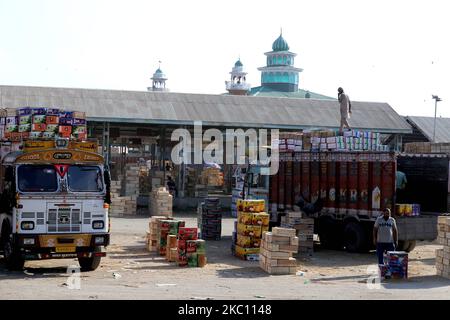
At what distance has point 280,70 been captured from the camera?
102 m

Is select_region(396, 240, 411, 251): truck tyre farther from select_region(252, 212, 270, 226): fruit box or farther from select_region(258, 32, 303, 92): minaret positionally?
select_region(258, 32, 303, 92): minaret

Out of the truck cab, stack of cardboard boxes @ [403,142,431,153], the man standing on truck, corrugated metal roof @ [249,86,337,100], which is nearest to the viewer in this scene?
the truck cab

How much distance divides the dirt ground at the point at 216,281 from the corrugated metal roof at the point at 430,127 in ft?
81.5

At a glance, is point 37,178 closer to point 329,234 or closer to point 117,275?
point 117,275

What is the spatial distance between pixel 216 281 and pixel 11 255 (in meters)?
4.66

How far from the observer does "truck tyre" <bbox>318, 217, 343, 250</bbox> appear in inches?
920

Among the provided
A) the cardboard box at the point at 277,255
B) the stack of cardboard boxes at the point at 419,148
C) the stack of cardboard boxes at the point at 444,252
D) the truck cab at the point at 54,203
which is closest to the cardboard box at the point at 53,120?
the truck cab at the point at 54,203

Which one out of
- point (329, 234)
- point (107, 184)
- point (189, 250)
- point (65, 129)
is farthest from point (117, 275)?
point (329, 234)

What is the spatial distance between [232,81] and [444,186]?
3408 inches

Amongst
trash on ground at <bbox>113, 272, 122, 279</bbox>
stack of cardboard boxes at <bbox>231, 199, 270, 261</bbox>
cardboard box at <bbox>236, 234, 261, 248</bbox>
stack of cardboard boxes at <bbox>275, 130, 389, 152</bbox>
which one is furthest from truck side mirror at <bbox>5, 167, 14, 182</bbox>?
stack of cardboard boxes at <bbox>275, 130, 389, 152</bbox>

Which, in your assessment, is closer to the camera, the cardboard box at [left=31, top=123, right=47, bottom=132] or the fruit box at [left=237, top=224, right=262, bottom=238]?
the cardboard box at [left=31, top=123, right=47, bottom=132]

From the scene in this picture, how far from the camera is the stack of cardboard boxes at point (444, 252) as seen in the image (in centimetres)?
1795

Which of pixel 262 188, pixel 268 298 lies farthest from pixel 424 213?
pixel 268 298

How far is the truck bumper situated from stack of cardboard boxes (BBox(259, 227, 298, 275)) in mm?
3941
